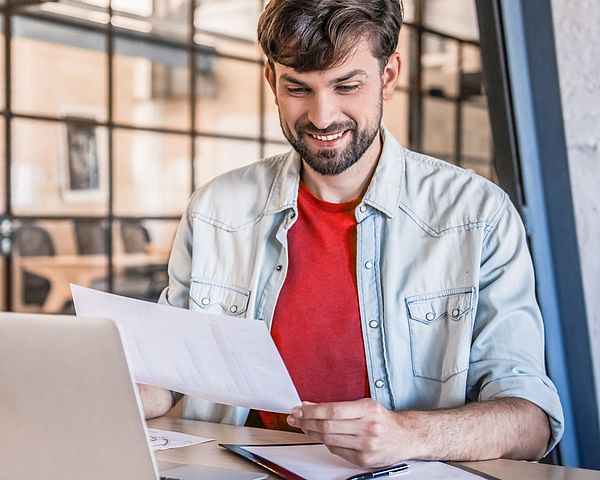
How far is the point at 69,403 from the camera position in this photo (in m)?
1.00

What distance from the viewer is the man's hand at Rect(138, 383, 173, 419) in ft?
5.17

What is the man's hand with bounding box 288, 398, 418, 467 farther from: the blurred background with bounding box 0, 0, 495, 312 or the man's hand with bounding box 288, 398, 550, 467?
the blurred background with bounding box 0, 0, 495, 312

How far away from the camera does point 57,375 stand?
988 millimetres

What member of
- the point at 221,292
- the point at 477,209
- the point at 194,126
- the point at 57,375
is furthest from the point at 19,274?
the point at 57,375

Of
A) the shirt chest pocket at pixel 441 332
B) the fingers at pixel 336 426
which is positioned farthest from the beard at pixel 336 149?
the fingers at pixel 336 426

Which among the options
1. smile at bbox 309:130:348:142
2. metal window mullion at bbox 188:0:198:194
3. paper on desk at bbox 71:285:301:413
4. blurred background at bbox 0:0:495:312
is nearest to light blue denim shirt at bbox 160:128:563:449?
smile at bbox 309:130:348:142

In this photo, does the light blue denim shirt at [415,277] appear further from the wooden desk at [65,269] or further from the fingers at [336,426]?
the wooden desk at [65,269]

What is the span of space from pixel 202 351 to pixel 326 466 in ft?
0.75

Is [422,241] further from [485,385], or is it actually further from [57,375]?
[57,375]

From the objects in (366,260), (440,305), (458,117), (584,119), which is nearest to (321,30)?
(366,260)

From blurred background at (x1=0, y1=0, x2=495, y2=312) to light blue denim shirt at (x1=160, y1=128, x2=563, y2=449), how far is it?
3014 millimetres

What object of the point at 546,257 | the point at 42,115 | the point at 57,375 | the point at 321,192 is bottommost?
the point at 57,375

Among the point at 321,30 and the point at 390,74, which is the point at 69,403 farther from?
the point at 390,74

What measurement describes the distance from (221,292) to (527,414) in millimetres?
597
